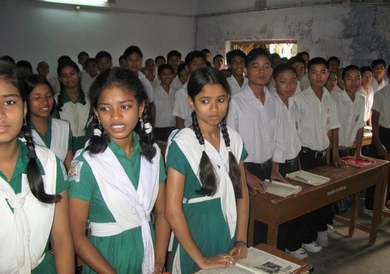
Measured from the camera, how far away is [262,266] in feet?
4.92

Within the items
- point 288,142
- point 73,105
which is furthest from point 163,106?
point 288,142

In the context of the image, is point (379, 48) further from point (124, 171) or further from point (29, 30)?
point (29, 30)

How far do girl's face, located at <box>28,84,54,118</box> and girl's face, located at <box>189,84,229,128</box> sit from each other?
117 centimetres

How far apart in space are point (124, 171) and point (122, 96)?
303mm

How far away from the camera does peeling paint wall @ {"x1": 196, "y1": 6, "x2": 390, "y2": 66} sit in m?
6.46

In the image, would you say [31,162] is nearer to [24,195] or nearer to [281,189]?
[24,195]

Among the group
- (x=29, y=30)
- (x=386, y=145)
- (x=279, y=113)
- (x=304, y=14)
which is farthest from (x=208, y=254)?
(x=29, y=30)

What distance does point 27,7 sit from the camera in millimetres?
7500

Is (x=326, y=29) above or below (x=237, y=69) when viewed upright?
above

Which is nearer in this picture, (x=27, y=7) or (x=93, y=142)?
(x=93, y=142)

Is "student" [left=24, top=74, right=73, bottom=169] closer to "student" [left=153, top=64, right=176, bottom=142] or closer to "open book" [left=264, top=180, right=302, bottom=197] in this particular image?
"open book" [left=264, top=180, right=302, bottom=197]

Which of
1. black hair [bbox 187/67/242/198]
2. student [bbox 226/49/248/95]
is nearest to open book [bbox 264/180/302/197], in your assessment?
black hair [bbox 187/67/242/198]

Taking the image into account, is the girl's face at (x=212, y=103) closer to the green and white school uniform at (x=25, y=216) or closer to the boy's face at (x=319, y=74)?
the green and white school uniform at (x=25, y=216)

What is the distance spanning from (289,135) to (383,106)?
1.82 m
